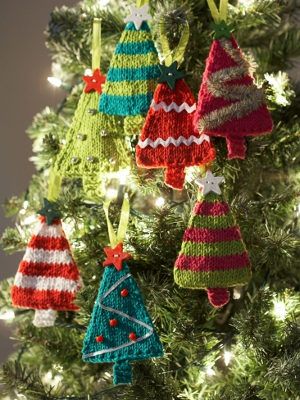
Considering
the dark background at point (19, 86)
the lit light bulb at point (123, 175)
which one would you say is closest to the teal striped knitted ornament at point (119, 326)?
the lit light bulb at point (123, 175)

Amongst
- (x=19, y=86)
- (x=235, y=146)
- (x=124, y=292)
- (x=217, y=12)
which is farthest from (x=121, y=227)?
(x=19, y=86)

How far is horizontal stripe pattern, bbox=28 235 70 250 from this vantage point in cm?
91

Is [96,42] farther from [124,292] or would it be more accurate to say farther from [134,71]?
[124,292]

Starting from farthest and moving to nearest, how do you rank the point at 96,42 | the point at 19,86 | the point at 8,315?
the point at 19,86
the point at 8,315
the point at 96,42

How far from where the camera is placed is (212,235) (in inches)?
31.6

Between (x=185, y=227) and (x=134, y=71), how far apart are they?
23 centimetres

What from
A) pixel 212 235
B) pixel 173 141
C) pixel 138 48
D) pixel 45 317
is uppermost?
pixel 138 48

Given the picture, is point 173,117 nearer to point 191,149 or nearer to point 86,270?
point 191,149

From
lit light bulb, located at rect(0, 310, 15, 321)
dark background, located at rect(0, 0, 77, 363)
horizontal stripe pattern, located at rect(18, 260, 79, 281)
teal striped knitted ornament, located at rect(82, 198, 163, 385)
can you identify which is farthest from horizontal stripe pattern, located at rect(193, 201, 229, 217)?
dark background, located at rect(0, 0, 77, 363)

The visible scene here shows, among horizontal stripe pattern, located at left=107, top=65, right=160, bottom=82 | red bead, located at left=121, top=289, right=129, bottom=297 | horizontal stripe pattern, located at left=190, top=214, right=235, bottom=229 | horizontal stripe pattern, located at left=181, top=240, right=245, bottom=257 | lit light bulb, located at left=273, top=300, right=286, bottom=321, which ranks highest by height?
horizontal stripe pattern, located at left=107, top=65, right=160, bottom=82

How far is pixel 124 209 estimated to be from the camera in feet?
2.80

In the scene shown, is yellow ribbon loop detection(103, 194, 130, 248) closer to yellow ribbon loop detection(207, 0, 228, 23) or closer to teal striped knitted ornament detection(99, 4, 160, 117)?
teal striped knitted ornament detection(99, 4, 160, 117)

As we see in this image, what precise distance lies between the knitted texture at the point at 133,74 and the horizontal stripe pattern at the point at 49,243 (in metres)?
0.21

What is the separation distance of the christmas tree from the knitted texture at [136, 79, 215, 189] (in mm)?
28
